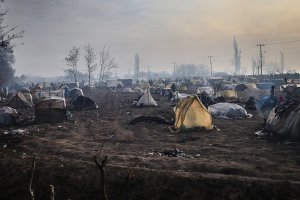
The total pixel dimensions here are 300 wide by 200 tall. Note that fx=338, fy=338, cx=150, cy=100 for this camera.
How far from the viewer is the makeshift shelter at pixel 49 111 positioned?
22.1 m

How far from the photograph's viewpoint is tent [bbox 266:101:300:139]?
14.4m

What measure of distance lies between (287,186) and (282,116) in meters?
8.17

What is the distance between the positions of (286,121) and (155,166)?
784cm

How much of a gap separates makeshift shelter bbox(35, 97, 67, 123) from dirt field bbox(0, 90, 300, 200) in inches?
221

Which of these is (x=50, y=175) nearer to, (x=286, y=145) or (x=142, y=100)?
(x=286, y=145)

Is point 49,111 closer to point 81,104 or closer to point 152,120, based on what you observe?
point 152,120

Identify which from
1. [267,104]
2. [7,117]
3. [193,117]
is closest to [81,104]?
[7,117]

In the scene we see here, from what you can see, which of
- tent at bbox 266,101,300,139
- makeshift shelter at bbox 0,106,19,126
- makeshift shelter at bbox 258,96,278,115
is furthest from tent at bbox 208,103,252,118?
makeshift shelter at bbox 0,106,19,126

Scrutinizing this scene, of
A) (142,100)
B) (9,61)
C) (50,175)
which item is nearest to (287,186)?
(50,175)

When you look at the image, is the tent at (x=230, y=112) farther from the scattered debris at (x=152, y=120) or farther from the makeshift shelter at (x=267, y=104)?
the scattered debris at (x=152, y=120)

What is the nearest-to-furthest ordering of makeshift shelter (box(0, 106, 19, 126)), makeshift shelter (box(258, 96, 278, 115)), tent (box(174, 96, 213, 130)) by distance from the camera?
tent (box(174, 96, 213, 130))
makeshift shelter (box(0, 106, 19, 126))
makeshift shelter (box(258, 96, 278, 115))

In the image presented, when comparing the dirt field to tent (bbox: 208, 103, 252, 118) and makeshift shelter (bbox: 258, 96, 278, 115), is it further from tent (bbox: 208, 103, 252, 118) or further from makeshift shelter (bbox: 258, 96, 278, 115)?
makeshift shelter (bbox: 258, 96, 278, 115)

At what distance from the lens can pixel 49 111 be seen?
73.0 feet

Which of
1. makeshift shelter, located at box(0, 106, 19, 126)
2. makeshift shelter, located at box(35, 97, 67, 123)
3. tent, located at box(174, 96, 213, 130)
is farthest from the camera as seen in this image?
makeshift shelter, located at box(35, 97, 67, 123)
